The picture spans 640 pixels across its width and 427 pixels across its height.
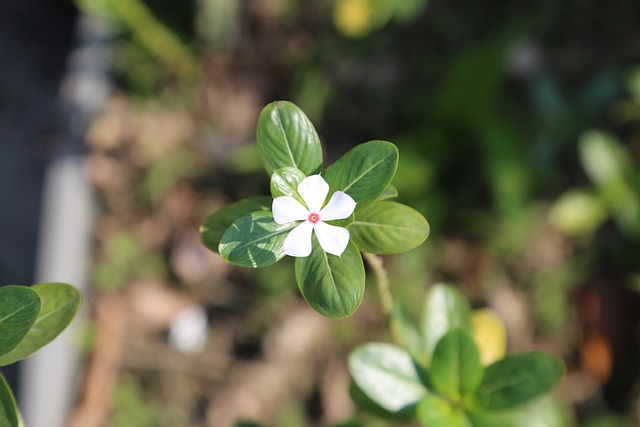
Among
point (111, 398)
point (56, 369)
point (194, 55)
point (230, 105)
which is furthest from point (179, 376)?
point (194, 55)

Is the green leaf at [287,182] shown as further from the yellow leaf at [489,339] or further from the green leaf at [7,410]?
the yellow leaf at [489,339]

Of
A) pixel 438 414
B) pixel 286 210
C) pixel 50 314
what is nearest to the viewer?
pixel 286 210

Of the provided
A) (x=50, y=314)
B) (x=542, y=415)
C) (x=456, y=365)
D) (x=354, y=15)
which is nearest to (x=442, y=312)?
(x=456, y=365)

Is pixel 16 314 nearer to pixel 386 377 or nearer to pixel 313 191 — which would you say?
pixel 313 191

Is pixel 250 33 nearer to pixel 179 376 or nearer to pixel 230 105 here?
pixel 230 105

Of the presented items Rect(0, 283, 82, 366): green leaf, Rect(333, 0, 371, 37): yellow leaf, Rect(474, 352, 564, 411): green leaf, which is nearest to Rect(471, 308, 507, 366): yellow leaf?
Rect(474, 352, 564, 411): green leaf

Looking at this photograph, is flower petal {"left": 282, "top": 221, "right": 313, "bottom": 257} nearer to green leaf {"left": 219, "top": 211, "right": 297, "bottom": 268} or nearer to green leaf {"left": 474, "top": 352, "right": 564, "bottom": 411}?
green leaf {"left": 219, "top": 211, "right": 297, "bottom": 268}
